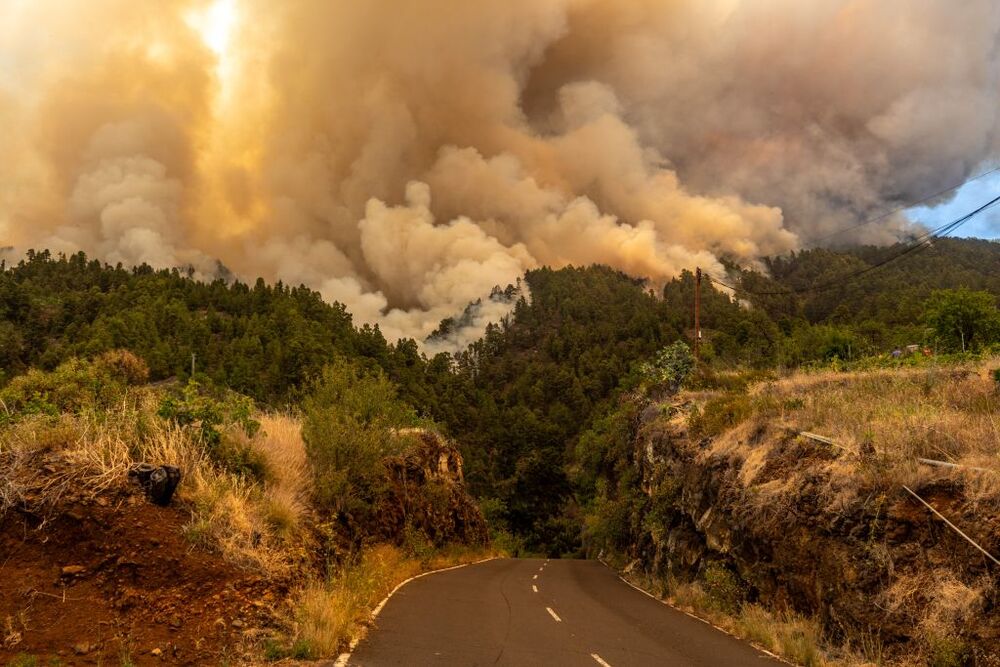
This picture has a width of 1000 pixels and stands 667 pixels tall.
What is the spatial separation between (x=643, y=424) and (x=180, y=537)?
85.5 feet

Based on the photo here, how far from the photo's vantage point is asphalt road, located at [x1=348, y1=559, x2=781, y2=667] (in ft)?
31.4

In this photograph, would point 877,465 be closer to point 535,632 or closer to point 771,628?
point 771,628

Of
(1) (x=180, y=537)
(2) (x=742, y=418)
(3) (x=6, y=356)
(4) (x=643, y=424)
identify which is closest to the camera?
(1) (x=180, y=537)

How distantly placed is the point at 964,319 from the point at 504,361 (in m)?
155

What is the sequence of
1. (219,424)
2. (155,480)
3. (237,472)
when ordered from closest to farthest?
(155,480)
(237,472)
(219,424)

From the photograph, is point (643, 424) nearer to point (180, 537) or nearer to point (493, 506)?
point (180, 537)

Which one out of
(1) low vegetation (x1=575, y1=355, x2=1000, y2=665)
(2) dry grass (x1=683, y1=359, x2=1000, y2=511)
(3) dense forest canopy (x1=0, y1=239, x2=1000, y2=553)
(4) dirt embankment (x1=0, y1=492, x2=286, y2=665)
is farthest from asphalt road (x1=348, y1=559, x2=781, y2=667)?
(3) dense forest canopy (x1=0, y1=239, x2=1000, y2=553)

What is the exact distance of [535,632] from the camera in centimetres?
1179

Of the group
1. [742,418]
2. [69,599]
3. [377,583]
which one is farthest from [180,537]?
[742,418]

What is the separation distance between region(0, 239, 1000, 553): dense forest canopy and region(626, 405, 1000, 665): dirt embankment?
78.4 ft

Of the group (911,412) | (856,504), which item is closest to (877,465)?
(856,504)

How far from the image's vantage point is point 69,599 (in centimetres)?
838

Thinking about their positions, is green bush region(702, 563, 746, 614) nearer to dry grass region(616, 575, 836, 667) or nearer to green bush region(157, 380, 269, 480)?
dry grass region(616, 575, 836, 667)

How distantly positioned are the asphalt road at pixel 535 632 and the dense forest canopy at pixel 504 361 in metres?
26.2
